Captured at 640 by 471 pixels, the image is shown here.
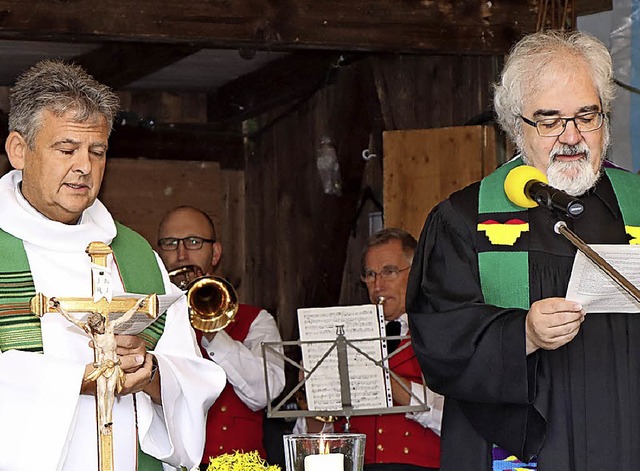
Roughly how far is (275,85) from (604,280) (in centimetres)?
678

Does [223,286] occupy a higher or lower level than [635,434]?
higher

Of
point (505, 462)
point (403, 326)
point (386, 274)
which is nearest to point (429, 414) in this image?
point (403, 326)

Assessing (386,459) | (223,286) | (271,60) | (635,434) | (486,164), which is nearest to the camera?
(635,434)

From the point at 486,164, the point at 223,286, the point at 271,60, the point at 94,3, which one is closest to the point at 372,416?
the point at 223,286

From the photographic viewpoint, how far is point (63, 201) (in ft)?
11.4

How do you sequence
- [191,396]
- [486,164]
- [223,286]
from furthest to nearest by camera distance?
[486,164], [223,286], [191,396]

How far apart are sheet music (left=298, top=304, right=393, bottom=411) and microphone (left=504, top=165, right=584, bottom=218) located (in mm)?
2092

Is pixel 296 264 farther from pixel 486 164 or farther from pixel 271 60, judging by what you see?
pixel 486 164

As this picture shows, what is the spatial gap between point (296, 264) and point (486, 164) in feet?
10.6

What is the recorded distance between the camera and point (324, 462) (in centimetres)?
236

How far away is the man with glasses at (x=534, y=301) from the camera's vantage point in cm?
328

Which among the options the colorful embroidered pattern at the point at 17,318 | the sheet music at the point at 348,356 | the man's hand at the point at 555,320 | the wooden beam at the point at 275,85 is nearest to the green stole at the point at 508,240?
the man's hand at the point at 555,320

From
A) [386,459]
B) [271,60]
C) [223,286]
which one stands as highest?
[271,60]

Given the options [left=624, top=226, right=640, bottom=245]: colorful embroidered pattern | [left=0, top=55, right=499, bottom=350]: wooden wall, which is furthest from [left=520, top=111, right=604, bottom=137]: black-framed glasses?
[left=0, top=55, right=499, bottom=350]: wooden wall
